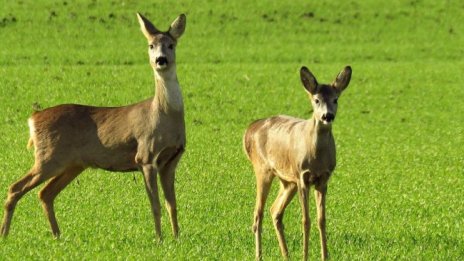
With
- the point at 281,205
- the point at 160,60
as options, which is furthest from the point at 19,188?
the point at 281,205

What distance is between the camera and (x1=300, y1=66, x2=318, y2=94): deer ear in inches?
494

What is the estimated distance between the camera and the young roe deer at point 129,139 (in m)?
14.2

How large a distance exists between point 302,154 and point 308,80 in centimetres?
81

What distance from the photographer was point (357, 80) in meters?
35.9

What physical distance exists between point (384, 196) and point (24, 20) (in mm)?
25634

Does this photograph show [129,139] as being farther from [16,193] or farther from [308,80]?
[308,80]

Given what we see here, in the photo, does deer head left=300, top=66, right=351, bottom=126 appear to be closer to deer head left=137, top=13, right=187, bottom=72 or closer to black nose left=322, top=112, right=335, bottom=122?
black nose left=322, top=112, right=335, bottom=122

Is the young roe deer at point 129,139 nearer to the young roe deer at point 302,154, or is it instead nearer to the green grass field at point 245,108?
the green grass field at point 245,108

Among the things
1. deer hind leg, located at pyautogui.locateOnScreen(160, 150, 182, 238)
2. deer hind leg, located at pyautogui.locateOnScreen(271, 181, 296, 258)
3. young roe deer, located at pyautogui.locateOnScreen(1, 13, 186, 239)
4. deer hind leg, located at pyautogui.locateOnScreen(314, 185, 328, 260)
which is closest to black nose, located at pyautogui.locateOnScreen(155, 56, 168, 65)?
young roe deer, located at pyautogui.locateOnScreen(1, 13, 186, 239)

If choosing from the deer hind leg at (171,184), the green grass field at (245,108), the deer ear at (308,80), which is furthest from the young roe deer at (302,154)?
the deer hind leg at (171,184)

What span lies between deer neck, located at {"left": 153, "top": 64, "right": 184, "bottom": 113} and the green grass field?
5.28 ft

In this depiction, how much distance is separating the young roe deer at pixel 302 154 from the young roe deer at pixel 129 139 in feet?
3.64

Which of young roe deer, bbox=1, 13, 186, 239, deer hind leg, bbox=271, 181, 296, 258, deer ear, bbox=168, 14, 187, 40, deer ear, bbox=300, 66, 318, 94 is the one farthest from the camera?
deer ear, bbox=168, 14, 187, 40

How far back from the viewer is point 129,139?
47.4ft
